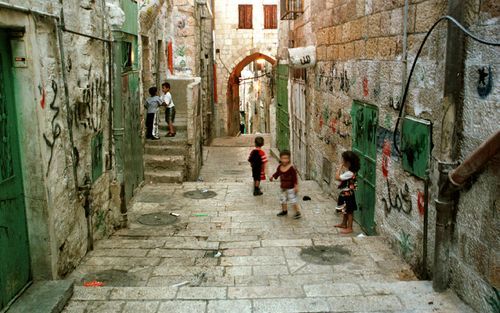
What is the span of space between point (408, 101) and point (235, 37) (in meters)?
21.1

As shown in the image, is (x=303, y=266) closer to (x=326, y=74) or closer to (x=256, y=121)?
(x=326, y=74)

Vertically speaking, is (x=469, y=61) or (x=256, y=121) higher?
(x=469, y=61)

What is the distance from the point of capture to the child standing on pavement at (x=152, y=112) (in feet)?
36.0

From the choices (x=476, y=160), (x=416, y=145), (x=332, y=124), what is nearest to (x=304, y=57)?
(x=332, y=124)

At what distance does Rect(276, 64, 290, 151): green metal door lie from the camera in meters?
15.2

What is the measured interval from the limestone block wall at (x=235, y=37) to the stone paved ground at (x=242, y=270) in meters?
17.9

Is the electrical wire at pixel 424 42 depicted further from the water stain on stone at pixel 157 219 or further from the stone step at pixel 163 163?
the stone step at pixel 163 163

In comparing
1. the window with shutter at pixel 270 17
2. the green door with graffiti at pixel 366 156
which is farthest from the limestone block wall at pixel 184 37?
the green door with graffiti at pixel 366 156

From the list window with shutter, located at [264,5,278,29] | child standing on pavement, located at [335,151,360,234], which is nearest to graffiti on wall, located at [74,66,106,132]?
child standing on pavement, located at [335,151,360,234]

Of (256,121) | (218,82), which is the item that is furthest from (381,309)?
(256,121)

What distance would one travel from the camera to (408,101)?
17.1 ft

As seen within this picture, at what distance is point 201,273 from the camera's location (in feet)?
16.5

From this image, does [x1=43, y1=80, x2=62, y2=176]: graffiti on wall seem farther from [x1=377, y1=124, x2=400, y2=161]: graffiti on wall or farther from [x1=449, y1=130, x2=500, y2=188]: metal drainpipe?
[x1=377, y1=124, x2=400, y2=161]: graffiti on wall

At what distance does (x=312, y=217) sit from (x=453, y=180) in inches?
162
